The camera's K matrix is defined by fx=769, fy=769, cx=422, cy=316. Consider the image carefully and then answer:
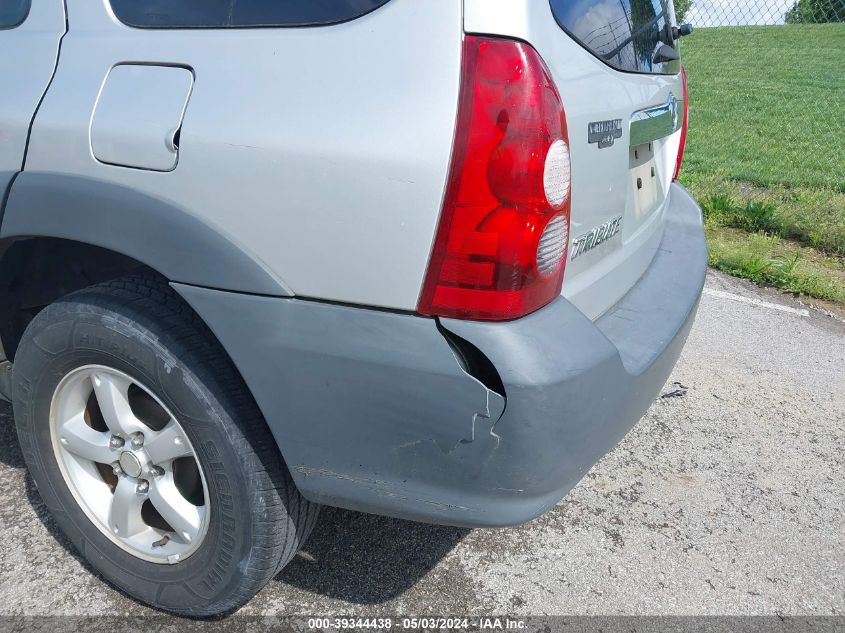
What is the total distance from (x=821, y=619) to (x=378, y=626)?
1.25 metres

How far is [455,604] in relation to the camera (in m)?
2.15

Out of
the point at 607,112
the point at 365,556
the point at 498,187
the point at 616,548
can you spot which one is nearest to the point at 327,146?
the point at 498,187

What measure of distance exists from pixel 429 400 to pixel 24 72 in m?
1.31

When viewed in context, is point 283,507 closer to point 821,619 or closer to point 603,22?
point 603,22

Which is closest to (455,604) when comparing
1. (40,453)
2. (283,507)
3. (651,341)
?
(283,507)

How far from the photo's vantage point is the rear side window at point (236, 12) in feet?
5.10

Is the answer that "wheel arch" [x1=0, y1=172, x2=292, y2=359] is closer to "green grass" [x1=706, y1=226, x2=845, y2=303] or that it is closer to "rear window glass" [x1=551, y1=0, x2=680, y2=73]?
"rear window glass" [x1=551, y1=0, x2=680, y2=73]

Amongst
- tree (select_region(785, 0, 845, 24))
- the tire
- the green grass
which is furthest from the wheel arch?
tree (select_region(785, 0, 845, 24))

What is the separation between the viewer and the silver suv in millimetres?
1489

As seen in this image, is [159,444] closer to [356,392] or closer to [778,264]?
[356,392]

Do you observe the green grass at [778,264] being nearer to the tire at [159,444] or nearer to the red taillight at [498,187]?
the red taillight at [498,187]

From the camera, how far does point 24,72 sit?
1.89 metres

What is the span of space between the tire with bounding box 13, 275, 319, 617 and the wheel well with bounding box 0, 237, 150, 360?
7.6 inches

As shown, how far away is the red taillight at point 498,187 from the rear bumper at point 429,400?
0.07 m
